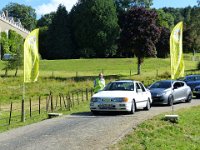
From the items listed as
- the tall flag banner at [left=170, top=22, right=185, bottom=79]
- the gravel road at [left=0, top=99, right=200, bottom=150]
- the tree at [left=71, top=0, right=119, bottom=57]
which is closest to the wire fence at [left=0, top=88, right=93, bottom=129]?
the gravel road at [left=0, top=99, right=200, bottom=150]

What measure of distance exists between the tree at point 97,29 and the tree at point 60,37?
3556 mm

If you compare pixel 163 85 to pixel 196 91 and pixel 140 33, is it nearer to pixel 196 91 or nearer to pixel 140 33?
pixel 196 91

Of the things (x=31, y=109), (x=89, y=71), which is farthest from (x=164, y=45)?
(x=31, y=109)

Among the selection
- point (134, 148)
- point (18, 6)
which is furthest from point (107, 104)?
point (18, 6)

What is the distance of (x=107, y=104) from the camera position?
19594 mm

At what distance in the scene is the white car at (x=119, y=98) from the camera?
19578mm

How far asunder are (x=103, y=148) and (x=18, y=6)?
149 metres

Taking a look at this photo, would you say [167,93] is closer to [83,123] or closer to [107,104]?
[107,104]

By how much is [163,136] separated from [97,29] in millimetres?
85667

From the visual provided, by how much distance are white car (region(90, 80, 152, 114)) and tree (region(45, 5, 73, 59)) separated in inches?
3219

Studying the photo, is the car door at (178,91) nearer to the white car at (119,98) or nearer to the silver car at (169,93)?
the silver car at (169,93)

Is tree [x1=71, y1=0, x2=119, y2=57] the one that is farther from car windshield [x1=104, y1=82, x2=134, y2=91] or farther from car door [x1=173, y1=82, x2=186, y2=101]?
car windshield [x1=104, y1=82, x2=134, y2=91]

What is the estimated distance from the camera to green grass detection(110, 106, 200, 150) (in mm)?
12976

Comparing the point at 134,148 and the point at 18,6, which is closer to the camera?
the point at 134,148
